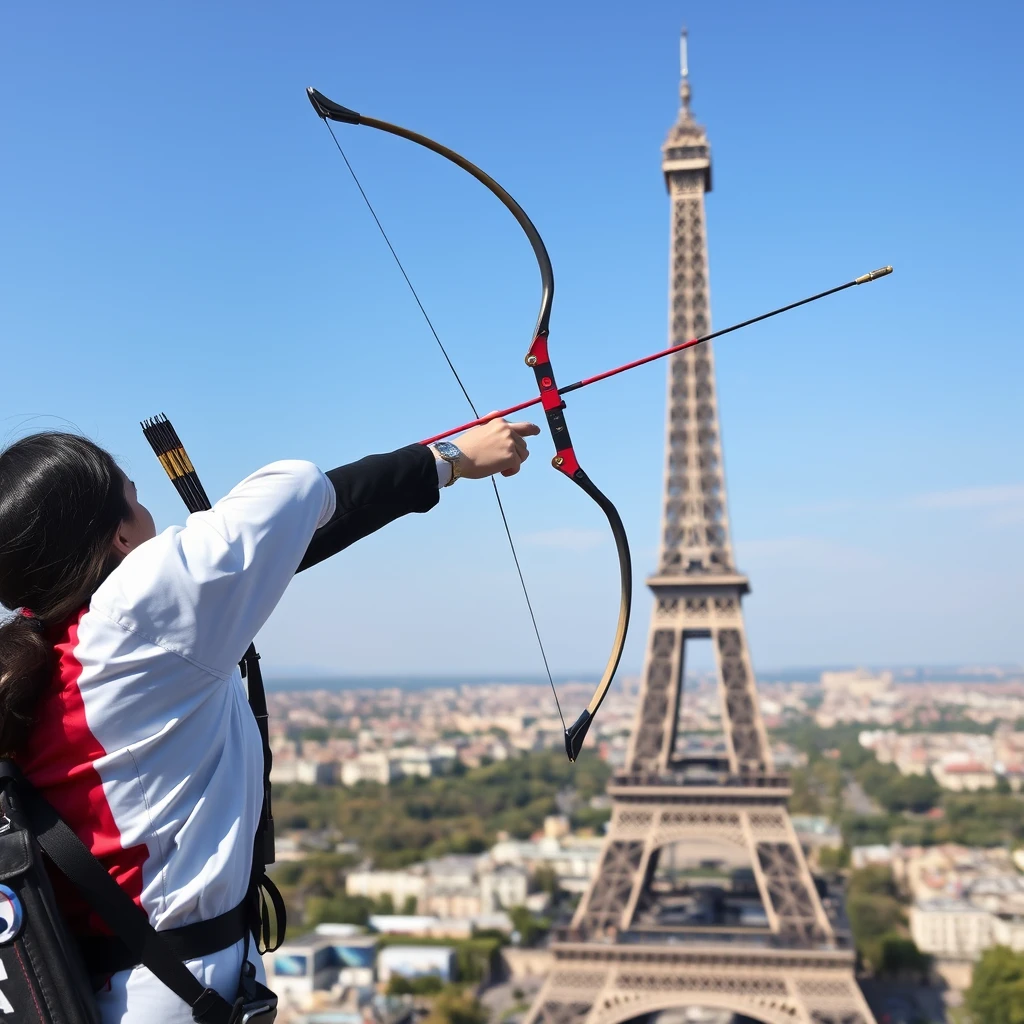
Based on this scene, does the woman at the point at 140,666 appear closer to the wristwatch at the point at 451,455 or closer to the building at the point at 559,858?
the wristwatch at the point at 451,455

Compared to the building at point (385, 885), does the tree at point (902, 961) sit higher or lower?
higher

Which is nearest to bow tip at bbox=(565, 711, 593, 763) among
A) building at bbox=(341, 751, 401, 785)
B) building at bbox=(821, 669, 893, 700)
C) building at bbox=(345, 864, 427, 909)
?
building at bbox=(345, 864, 427, 909)

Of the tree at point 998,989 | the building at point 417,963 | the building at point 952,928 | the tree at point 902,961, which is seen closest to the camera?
the tree at point 998,989

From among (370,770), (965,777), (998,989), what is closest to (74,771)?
(998,989)

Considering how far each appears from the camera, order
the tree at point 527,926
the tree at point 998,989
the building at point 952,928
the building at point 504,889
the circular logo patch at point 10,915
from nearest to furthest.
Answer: the circular logo patch at point 10,915 < the tree at point 998,989 < the building at point 952,928 < the tree at point 527,926 < the building at point 504,889

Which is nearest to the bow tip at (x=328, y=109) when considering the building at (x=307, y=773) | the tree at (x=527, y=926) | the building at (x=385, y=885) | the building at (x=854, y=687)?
the tree at (x=527, y=926)

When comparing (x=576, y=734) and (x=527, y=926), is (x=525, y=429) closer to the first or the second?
(x=576, y=734)

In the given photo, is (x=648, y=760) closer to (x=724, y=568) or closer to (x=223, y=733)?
(x=724, y=568)
